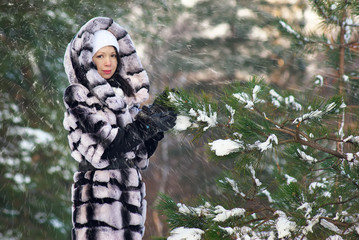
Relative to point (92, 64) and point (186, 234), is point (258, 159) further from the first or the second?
point (92, 64)

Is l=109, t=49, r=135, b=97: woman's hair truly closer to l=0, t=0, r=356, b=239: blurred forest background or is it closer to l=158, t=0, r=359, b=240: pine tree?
l=158, t=0, r=359, b=240: pine tree

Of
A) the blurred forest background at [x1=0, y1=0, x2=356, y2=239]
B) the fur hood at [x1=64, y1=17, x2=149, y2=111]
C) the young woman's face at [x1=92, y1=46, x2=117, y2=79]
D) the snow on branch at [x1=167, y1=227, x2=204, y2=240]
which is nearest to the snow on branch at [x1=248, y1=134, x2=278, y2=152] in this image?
the snow on branch at [x1=167, y1=227, x2=204, y2=240]

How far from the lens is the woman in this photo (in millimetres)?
1798

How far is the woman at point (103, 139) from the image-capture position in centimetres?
180

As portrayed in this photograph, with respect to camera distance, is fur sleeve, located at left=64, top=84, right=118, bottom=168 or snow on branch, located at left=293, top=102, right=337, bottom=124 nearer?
snow on branch, located at left=293, top=102, right=337, bottom=124

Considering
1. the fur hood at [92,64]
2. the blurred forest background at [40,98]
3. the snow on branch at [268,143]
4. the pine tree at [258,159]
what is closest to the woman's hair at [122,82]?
the fur hood at [92,64]

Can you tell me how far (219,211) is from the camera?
57.9 inches

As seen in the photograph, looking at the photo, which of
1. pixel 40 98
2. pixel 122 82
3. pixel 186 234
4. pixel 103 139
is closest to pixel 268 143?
pixel 186 234

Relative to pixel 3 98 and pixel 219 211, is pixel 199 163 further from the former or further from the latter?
pixel 219 211

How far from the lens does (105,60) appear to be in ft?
6.33

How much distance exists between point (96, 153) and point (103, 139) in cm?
7

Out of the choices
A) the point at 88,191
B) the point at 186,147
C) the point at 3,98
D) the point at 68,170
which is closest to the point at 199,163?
the point at 186,147

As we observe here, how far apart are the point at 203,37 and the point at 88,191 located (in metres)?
7.11

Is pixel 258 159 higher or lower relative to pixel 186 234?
higher
